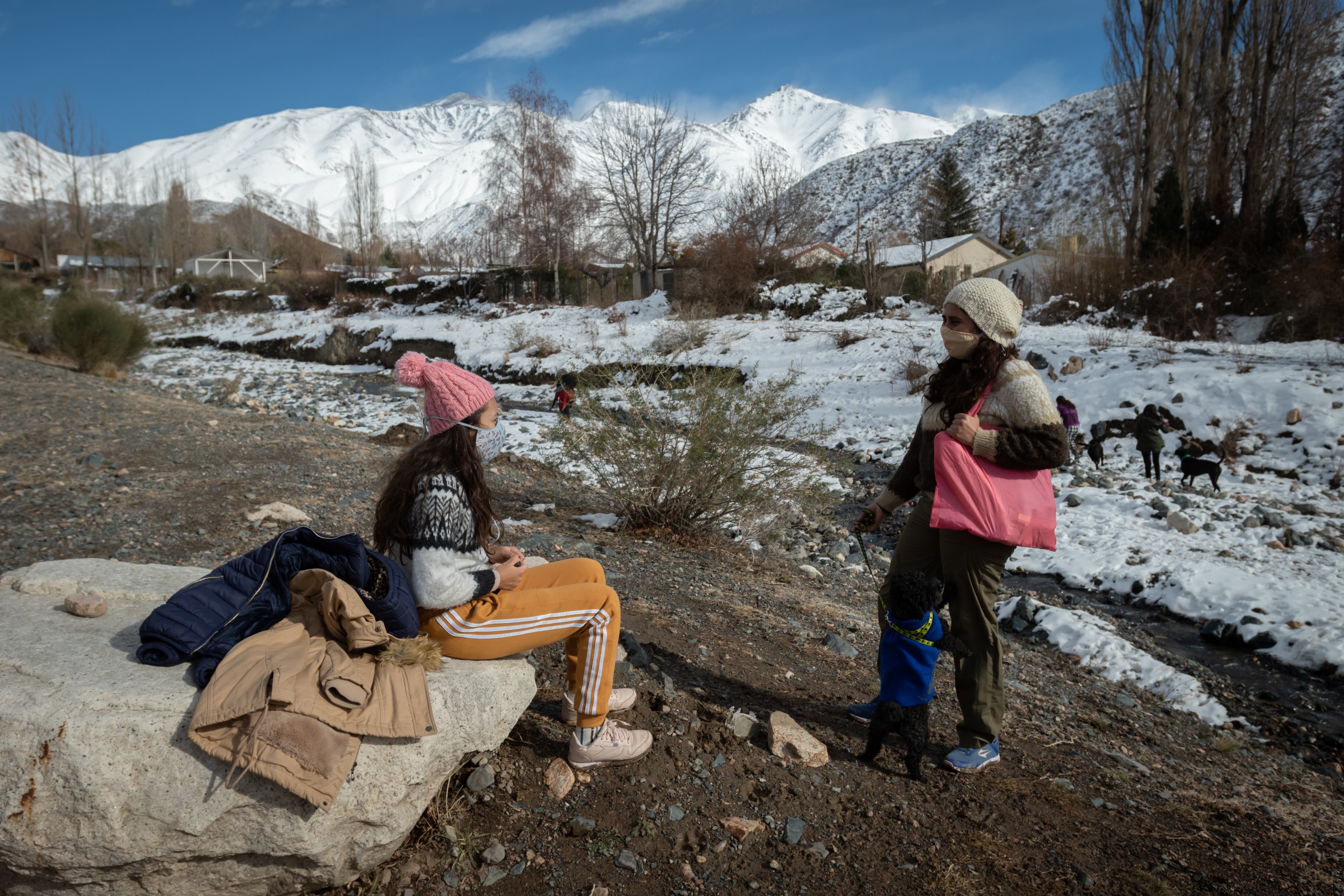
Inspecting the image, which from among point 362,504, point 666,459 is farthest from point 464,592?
point 362,504

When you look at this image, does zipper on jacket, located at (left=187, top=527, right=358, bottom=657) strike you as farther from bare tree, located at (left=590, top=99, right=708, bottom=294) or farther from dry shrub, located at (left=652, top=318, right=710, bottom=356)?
bare tree, located at (left=590, top=99, right=708, bottom=294)

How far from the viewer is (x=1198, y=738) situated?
3.85 m

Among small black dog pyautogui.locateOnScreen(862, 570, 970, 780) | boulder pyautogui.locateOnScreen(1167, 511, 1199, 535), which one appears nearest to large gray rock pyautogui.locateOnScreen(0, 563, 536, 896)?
small black dog pyautogui.locateOnScreen(862, 570, 970, 780)

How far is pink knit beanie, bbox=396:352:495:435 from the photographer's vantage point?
7.73 feet

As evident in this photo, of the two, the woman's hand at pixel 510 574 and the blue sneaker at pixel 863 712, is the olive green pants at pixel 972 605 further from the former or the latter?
the woman's hand at pixel 510 574

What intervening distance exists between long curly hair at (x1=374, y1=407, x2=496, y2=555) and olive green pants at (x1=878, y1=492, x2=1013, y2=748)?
157 centimetres

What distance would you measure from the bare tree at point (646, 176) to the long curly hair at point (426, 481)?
29073 millimetres

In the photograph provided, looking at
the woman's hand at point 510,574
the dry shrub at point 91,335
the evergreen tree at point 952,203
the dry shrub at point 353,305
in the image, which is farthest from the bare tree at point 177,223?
the woman's hand at point 510,574

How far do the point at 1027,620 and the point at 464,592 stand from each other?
4660 millimetres

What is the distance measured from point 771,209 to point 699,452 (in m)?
26.6

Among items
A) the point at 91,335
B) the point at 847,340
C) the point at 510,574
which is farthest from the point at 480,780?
the point at 847,340

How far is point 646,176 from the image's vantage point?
3081cm

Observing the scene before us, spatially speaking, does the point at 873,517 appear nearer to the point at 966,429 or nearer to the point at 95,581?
the point at 966,429

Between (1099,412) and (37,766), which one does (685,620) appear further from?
(1099,412)
